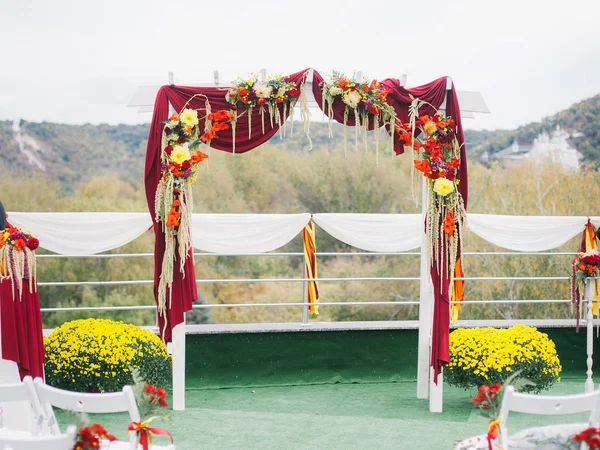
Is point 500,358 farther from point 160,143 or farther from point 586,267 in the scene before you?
point 160,143

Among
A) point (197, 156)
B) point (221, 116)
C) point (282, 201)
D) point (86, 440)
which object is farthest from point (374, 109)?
point (282, 201)

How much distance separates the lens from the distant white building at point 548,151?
72.5ft

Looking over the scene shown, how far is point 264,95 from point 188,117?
0.59 m

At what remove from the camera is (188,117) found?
19.2 ft

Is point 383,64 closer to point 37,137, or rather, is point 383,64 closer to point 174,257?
point 37,137

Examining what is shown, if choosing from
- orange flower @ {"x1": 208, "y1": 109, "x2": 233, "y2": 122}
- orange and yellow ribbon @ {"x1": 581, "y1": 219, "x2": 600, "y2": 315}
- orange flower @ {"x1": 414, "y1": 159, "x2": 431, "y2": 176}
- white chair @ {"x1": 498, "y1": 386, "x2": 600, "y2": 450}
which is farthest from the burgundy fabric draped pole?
white chair @ {"x1": 498, "y1": 386, "x2": 600, "y2": 450}

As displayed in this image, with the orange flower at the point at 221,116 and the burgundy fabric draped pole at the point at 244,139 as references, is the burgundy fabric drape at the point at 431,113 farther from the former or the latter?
the orange flower at the point at 221,116

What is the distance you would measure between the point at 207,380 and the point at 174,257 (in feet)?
5.68

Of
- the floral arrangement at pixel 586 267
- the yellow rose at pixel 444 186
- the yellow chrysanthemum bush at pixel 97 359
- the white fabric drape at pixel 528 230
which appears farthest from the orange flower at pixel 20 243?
the white fabric drape at pixel 528 230

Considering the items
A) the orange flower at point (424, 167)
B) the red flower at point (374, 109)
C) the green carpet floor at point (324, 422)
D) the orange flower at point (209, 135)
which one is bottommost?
the green carpet floor at point (324, 422)

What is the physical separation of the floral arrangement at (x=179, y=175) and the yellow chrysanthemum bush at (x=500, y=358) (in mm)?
2306

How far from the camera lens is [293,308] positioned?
21.7 m

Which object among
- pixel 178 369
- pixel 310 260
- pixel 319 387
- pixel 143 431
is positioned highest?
pixel 310 260

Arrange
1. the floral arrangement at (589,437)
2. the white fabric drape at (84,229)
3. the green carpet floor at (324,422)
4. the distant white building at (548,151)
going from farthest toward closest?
the distant white building at (548,151), the white fabric drape at (84,229), the green carpet floor at (324,422), the floral arrangement at (589,437)
